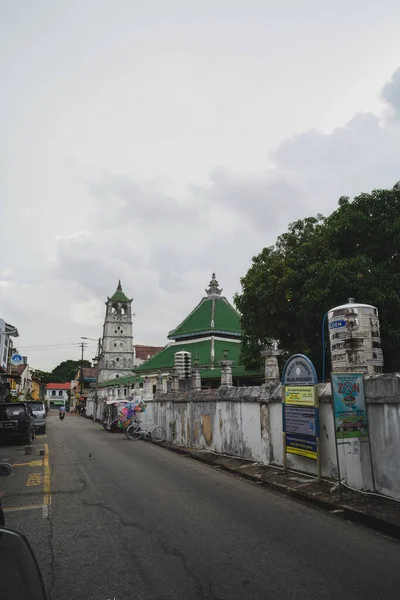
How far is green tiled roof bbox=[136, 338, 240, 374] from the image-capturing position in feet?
115

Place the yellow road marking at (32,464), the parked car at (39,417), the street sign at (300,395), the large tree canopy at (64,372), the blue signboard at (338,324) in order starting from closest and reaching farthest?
the street sign at (300,395) < the blue signboard at (338,324) < the yellow road marking at (32,464) < the parked car at (39,417) < the large tree canopy at (64,372)

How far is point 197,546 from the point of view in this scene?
17.3ft

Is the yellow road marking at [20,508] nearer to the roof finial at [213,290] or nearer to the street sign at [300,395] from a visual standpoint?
the street sign at [300,395]

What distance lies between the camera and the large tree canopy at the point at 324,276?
1542cm

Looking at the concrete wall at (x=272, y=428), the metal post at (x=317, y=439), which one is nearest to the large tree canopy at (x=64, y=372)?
the concrete wall at (x=272, y=428)

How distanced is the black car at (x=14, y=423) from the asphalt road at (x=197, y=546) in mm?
10661

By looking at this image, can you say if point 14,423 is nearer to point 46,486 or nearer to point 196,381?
point 196,381

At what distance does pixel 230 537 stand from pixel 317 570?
56.0 inches

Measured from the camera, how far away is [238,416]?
13125mm

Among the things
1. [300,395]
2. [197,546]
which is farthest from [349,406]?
[197,546]

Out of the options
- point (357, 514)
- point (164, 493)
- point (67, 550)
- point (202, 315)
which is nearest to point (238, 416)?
point (164, 493)

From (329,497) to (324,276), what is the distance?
9.82m

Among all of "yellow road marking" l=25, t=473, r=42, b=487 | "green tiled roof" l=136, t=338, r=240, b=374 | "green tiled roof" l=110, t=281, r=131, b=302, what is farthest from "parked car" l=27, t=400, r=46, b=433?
"green tiled roof" l=110, t=281, r=131, b=302

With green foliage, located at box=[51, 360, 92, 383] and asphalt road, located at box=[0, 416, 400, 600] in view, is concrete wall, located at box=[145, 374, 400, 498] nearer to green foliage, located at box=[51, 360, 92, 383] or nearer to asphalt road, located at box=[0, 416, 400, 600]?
asphalt road, located at box=[0, 416, 400, 600]
